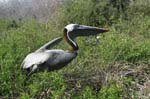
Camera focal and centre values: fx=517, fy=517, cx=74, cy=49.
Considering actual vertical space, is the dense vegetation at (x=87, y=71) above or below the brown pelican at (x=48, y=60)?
below

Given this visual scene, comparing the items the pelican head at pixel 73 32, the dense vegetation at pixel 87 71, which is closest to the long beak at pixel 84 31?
the pelican head at pixel 73 32

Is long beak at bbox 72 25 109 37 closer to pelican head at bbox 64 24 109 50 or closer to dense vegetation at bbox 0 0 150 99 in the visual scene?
pelican head at bbox 64 24 109 50

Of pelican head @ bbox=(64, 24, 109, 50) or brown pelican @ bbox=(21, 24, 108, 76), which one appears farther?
pelican head @ bbox=(64, 24, 109, 50)

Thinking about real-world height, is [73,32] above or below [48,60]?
above

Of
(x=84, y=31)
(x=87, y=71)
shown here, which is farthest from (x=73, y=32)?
(x=87, y=71)

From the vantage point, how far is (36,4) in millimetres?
14289

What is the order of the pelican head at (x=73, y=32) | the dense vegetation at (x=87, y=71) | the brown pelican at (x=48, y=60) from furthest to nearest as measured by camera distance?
the pelican head at (x=73, y=32)
the brown pelican at (x=48, y=60)
the dense vegetation at (x=87, y=71)

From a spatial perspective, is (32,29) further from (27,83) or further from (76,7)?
(76,7)

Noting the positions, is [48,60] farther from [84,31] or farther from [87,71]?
[84,31]

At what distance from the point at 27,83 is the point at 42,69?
0.81ft

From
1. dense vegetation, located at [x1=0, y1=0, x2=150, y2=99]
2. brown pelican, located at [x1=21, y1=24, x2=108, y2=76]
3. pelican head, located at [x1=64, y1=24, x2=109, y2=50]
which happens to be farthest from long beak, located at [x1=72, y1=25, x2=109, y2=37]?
dense vegetation, located at [x1=0, y1=0, x2=150, y2=99]

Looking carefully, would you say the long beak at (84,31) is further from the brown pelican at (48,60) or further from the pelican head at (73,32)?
the brown pelican at (48,60)

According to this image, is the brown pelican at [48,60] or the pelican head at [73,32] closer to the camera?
the brown pelican at [48,60]

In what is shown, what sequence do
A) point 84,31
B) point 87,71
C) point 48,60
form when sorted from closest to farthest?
point 48,60, point 87,71, point 84,31
